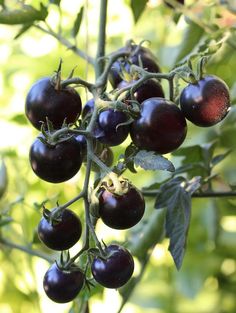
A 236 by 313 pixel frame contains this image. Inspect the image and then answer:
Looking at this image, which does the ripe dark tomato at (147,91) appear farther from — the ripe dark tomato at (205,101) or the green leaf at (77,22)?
the green leaf at (77,22)

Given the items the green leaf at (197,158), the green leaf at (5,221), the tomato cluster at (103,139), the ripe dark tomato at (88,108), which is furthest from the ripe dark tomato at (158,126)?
the green leaf at (5,221)

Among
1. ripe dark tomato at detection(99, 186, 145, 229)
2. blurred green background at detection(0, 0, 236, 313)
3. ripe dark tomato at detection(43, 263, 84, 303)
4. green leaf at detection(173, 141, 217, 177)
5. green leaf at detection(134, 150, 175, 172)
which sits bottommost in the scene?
blurred green background at detection(0, 0, 236, 313)

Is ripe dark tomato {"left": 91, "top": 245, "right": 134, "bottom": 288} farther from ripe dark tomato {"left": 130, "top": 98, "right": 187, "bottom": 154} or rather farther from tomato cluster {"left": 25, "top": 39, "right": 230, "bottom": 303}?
ripe dark tomato {"left": 130, "top": 98, "right": 187, "bottom": 154}

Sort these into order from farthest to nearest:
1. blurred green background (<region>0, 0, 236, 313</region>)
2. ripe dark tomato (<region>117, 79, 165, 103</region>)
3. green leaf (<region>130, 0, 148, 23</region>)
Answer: blurred green background (<region>0, 0, 236, 313</region>), green leaf (<region>130, 0, 148, 23</region>), ripe dark tomato (<region>117, 79, 165, 103</region>)

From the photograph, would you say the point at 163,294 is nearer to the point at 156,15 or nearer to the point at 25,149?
the point at 25,149

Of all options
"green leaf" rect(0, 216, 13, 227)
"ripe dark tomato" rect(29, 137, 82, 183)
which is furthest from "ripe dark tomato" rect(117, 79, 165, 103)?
"green leaf" rect(0, 216, 13, 227)

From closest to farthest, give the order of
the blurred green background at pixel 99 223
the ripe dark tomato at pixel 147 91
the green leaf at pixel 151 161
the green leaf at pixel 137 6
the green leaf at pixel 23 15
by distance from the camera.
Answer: the green leaf at pixel 151 161
the ripe dark tomato at pixel 147 91
the green leaf at pixel 23 15
the green leaf at pixel 137 6
the blurred green background at pixel 99 223

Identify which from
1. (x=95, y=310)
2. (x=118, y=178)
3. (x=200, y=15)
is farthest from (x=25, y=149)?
(x=118, y=178)
